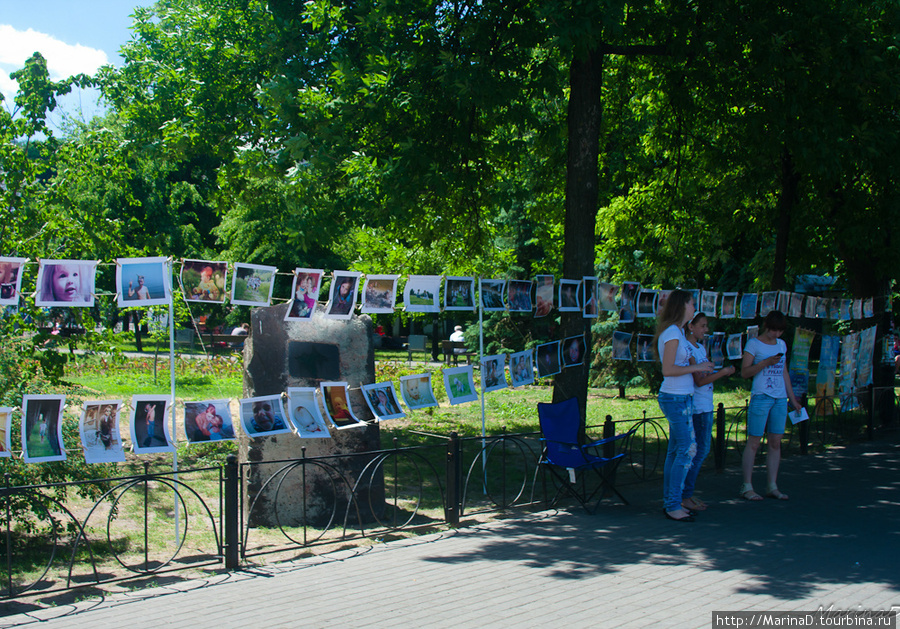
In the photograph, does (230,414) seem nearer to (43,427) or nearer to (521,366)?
(43,427)

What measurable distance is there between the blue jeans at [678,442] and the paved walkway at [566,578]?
1.12ft

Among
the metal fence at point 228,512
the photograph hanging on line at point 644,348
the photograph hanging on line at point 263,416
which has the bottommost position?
the metal fence at point 228,512

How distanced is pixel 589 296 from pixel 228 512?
16.0ft

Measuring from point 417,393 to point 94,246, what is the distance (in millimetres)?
3706

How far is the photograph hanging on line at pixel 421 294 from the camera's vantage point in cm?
728

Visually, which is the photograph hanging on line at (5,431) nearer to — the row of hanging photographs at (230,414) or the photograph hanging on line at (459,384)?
the row of hanging photographs at (230,414)

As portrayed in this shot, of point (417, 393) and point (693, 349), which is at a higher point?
point (693, 349)

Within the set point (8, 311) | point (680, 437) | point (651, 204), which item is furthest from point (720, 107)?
point (8, 311)

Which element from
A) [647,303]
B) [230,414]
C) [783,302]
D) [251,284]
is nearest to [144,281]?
[251,284]

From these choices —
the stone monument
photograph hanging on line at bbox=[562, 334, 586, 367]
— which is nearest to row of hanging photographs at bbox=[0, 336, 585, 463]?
photograph hanging on line at bbox=[562, 334, 586, 367]

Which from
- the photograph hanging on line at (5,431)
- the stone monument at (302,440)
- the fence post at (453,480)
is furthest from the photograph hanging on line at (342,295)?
the photograph hanging on line at (5,431)

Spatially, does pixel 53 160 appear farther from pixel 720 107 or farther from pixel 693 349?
pixel 720 107

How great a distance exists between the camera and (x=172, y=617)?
15.7 ft

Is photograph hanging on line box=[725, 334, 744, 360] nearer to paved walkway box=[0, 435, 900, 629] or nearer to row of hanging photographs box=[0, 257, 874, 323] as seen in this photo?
row of hanging photographs box=[0, 257, 874, 323]
